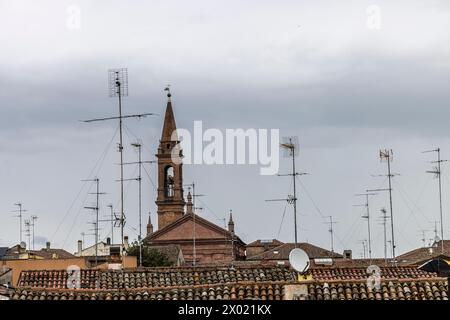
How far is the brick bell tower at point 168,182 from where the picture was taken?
84.7 meters

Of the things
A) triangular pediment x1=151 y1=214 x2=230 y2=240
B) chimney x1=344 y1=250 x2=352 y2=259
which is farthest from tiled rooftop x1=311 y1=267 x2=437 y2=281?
chimney x1=344 y1=250 x2=352 y2=259

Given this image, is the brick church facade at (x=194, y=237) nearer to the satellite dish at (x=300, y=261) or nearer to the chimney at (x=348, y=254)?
the chimney at (x=348, y=254)

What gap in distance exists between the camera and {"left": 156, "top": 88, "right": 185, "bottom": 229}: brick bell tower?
278 ft

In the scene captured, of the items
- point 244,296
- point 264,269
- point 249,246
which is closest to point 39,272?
point 264,269

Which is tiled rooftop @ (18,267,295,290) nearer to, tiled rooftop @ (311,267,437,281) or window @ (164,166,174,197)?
tiled rooftop @ (311,267,437,281)

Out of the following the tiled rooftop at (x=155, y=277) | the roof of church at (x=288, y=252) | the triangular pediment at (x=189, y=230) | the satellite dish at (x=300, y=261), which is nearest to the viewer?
the satellite dish at (x=300, y=261)

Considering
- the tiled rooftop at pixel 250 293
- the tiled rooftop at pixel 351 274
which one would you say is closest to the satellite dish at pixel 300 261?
the tiled rooftop at pixel 250 293

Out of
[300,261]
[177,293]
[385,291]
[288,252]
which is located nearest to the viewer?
[300,261]

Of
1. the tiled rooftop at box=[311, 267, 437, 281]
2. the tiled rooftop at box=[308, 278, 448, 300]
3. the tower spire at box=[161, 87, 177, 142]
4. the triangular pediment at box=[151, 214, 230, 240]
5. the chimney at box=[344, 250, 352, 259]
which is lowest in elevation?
the tiled rooftop at box=[308, 278, 448, 300]

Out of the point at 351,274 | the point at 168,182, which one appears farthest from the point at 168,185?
the point at 351,274

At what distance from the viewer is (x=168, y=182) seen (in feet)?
289

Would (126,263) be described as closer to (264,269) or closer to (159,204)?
(264,269)

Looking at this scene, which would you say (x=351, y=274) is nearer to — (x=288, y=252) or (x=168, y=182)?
(x=288, y=252)
